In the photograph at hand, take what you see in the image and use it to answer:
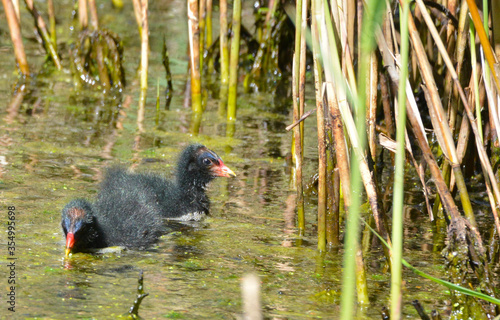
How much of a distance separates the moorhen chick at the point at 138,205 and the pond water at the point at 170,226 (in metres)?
0.12

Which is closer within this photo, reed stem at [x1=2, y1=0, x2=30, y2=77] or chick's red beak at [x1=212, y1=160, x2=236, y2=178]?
chick's red beak at [x1=212, y1=160, x2=236, y2=178]

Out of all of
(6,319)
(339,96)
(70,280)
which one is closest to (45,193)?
(70,280)

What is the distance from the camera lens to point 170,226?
4.65m

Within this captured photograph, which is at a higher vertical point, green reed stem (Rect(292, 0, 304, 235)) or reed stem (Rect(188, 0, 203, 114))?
reed stem (Rect(188, 0, 203, 114))

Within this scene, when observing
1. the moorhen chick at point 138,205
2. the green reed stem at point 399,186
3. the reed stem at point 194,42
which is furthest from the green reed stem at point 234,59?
the green reed stem at point 399,186

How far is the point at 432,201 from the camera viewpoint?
505cm

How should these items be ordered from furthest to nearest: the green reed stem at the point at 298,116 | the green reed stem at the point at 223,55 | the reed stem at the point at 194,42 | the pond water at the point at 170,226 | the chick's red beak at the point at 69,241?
the green reed stem at the point at 223,55 → the reed stem at the point at 194,42 → the green reed stem at the point at 298,116 → the chick's red beak at the point at 69,241 → the pond water at the point at 170,226

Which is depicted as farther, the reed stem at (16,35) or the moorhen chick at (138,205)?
the reed stem at (16,35)

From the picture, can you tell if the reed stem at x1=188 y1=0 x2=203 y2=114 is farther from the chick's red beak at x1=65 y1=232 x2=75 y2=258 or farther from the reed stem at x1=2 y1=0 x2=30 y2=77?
the chick's red beak at x1=65 y1=232 x2=75 y2=258

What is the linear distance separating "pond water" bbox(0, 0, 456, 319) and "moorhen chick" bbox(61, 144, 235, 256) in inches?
4.7

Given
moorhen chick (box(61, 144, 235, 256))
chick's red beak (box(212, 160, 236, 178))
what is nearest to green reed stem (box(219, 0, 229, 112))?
moorhen chick (box(61, 144, 235, 256))

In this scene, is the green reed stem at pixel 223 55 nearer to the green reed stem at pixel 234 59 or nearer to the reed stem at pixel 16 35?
the green reed stem at pixel 234 59

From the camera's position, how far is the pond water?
3191mm

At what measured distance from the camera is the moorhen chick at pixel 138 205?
3.77 meters
